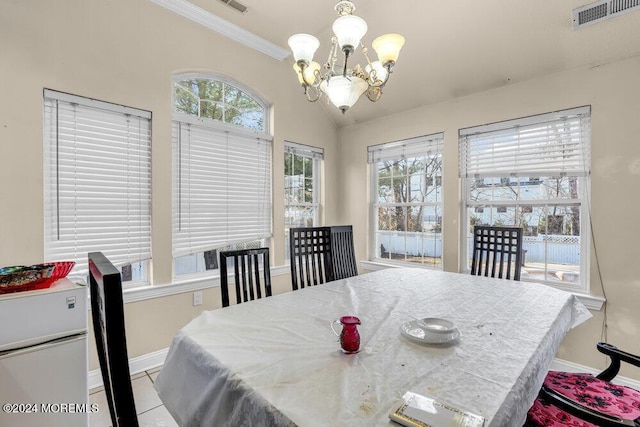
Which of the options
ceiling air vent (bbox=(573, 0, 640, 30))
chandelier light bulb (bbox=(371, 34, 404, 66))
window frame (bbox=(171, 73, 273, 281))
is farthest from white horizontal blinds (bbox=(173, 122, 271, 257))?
ceiling air vent (bbox=(573, 0, 640, 30))

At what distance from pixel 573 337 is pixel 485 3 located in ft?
9.28

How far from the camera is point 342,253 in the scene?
2744 mm

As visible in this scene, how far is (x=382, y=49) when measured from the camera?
169 centimetres

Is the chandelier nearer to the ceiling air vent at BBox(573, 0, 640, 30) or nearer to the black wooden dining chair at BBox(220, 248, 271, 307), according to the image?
the black wooden dining chair at BBox(220, 248, 271, 307)

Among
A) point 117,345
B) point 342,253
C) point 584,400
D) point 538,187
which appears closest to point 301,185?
point 342,253

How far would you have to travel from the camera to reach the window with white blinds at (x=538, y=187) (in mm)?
2637

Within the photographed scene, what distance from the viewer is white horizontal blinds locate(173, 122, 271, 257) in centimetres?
284

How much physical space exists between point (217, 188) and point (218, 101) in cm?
89

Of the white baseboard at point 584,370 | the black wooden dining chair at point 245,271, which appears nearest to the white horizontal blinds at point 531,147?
the white baseboard at point 584,370

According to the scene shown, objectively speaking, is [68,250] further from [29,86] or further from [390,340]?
[390,340]

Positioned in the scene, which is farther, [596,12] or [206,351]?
[596,12]

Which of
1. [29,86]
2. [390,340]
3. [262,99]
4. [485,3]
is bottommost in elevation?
[390,340]

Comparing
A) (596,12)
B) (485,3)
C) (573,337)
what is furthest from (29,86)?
(573,337)

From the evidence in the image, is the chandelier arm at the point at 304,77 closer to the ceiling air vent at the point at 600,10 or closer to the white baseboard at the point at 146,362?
the ceiling air vent at the point at 600,10
